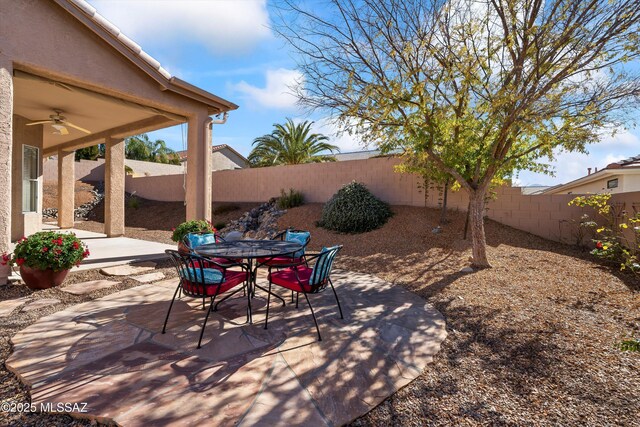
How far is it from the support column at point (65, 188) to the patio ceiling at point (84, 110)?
119 centimetres

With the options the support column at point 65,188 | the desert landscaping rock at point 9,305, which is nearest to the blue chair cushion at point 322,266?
the desert landscaping rock at point 9,305

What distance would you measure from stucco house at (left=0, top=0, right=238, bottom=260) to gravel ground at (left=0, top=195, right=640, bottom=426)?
2.75 m

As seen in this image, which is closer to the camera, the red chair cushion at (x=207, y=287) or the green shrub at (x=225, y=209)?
the red chair cushion at (x=207, y=287)

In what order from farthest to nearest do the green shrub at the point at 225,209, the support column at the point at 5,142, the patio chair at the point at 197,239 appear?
the green shrub at the point at 225,209 → the patio chair at the point at 197,239 → the support column at the point at 5,142

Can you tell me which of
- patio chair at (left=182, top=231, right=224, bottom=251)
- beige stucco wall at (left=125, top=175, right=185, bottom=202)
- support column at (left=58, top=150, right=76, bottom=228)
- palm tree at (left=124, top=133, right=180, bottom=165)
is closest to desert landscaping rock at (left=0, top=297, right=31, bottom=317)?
patio chair at (left=182, top=231, right=224, bottom=251)

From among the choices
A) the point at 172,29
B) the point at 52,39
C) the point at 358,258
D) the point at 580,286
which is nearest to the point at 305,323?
the point at 358,258

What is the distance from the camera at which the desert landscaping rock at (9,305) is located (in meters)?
3.69

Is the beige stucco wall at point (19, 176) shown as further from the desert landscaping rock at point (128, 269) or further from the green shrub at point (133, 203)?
the green shrub at point (133, 203)

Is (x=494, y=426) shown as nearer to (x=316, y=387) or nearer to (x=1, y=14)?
(x=316, y=387)

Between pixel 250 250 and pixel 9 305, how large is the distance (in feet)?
9.77

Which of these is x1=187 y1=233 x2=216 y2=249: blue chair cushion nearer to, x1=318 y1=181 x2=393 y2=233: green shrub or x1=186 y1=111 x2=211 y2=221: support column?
x1=186 y1=111 x2=211 y2=221: support column

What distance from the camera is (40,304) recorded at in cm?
396

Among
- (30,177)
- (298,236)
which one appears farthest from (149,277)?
(30,177)

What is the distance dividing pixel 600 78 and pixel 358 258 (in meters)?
5.18
